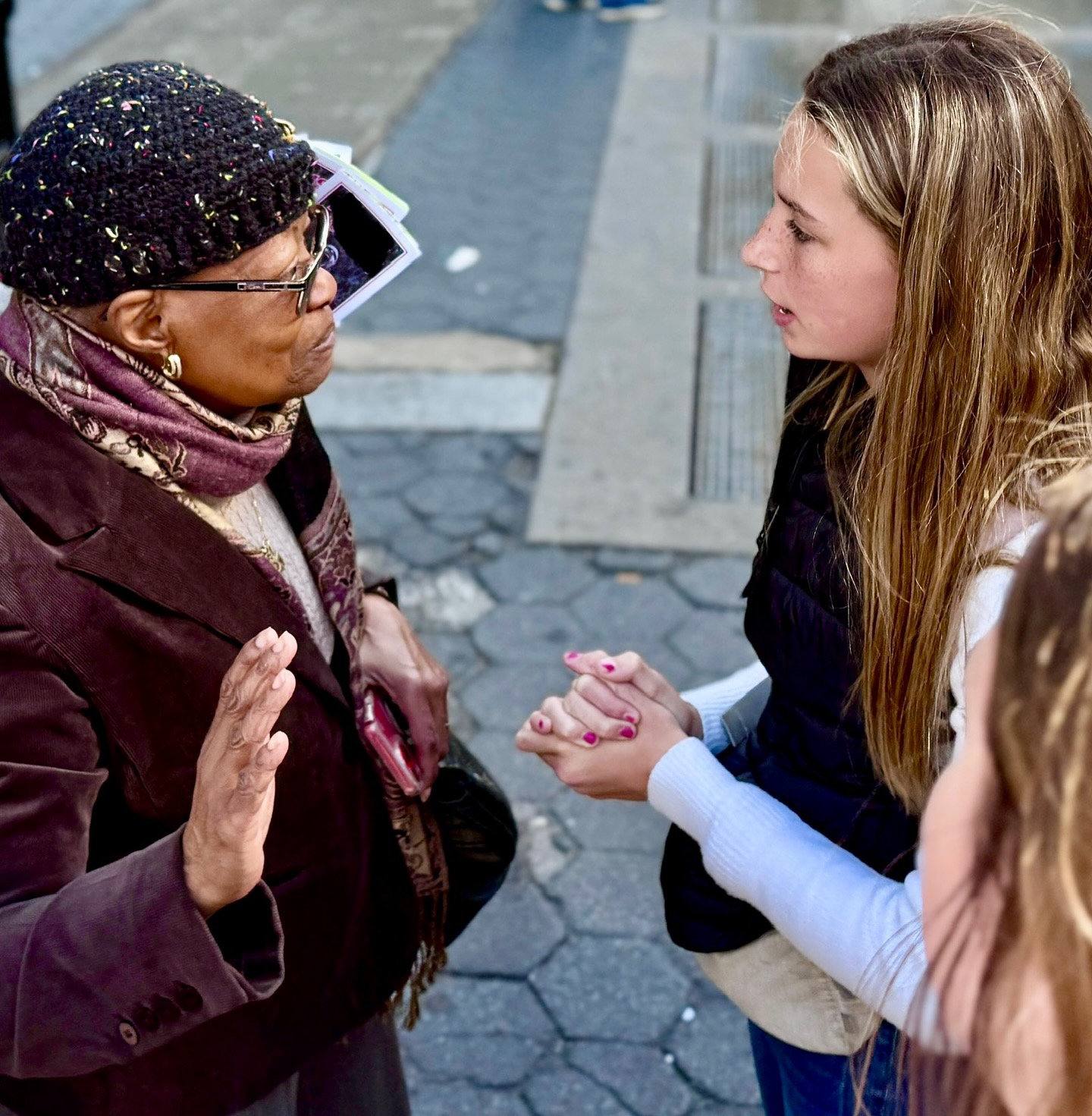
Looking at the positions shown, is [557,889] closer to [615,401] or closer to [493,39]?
[615,401]

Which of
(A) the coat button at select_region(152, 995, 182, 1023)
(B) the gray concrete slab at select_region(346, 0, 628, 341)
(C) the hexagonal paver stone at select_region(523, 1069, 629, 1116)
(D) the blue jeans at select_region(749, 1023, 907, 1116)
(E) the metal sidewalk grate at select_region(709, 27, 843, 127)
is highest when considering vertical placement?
(A) the coat button at select_region(152, 995, 182, 1023)

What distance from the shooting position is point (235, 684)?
1347mm

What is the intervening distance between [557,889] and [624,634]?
96 centimetres

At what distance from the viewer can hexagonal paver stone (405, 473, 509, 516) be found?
4.52 meters

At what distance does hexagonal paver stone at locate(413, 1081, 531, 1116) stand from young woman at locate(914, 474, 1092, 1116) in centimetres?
197

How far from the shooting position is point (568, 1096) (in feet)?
9.04

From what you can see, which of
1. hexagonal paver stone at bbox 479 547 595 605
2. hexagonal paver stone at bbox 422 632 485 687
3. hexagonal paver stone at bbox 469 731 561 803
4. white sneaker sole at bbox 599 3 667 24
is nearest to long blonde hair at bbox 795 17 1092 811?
hexagonal paver stone at bbox 469 731 561 803

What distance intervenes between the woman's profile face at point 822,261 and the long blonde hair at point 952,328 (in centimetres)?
3

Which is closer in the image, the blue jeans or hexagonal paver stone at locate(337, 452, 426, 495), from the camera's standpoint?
the blue jeans

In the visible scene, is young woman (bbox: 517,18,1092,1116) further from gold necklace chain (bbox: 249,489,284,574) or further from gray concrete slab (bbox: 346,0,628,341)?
gray concrete slab (bbox: 346,0,628,341)

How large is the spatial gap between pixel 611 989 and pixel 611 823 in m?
0.51

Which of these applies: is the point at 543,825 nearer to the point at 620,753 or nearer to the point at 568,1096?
the point at 568,1096

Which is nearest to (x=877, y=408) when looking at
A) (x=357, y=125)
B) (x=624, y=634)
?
(x=624, y=634)

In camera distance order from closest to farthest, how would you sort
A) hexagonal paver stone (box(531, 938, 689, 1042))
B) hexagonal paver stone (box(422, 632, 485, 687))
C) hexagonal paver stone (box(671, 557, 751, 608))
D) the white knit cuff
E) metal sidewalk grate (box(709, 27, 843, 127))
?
the white knit cuff, hexagonal paver stone (box(531, 938, 689, 1042)), hexagonal paver stone (box(422, 632, 485, 687)), hexagonal paver stone (box(671, 557, 751, 608)), metal sidewalk grate (box(709, 27, 843, 127))
